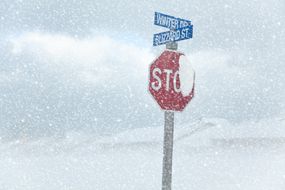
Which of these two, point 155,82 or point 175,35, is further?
point 175,35

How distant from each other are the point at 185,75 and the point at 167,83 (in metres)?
0.32

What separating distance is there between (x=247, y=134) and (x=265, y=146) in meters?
2.64

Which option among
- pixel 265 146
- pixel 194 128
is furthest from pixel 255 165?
pixel 194 128

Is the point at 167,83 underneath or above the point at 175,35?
underneath

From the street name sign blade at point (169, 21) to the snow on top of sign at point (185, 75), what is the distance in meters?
0.41

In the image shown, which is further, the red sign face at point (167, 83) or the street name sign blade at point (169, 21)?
the street name sign blade at point (169, 21)

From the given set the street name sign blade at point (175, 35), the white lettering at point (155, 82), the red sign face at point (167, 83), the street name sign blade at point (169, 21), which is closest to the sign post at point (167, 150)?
the red sign face at point (167, 83)

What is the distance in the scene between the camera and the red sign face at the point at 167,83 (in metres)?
6.04

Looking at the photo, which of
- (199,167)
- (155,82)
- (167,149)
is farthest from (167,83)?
(199,167)

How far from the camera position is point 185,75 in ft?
20.7

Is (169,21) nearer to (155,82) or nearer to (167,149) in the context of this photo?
(155,82)

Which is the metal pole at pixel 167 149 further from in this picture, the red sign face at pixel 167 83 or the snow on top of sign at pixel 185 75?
the snow on top of sign at pixel 185 75

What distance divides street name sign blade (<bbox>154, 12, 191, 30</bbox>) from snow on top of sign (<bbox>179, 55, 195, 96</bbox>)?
0.41 metres

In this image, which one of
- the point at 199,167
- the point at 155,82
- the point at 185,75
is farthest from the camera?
the point at 199,167
